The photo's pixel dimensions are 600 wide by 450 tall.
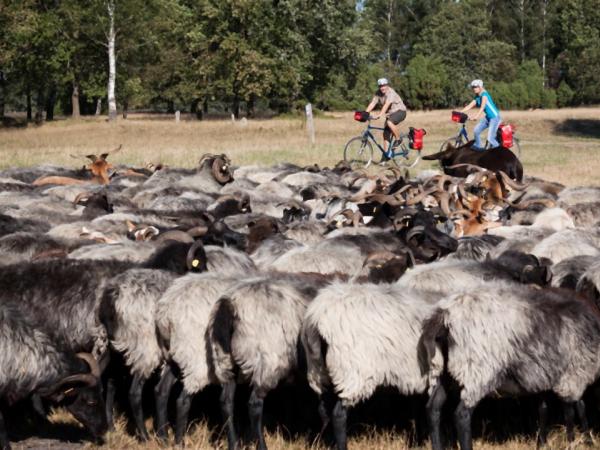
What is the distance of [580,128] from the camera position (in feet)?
164

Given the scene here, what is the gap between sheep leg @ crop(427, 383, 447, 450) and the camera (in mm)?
6910

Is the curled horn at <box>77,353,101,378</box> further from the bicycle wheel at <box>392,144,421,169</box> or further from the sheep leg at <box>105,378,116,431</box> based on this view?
the bicycle wheel at <box>392,144,421,169</box>

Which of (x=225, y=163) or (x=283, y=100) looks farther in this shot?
(x=283, y=100)

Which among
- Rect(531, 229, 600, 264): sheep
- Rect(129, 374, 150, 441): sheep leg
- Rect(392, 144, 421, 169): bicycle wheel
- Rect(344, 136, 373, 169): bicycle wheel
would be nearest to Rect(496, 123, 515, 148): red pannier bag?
Rect(392, 144, 421, 169): bicycle wheel

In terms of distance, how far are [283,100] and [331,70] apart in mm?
4294

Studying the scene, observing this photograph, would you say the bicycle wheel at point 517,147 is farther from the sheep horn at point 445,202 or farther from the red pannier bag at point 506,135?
the sheep horn at point 445,202

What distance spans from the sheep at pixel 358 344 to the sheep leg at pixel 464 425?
15.3 inches

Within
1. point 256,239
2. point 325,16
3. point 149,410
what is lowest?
point 149,410

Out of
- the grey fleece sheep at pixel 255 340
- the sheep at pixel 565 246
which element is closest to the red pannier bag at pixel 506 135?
the sheep at pixel 565 246

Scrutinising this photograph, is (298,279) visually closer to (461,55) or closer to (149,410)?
(149,410)

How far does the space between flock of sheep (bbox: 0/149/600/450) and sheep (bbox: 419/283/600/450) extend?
0.4 inches

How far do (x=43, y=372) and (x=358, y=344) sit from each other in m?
2.59

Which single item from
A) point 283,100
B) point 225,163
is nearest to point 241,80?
point 283,100

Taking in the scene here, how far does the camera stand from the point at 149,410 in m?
8.67
